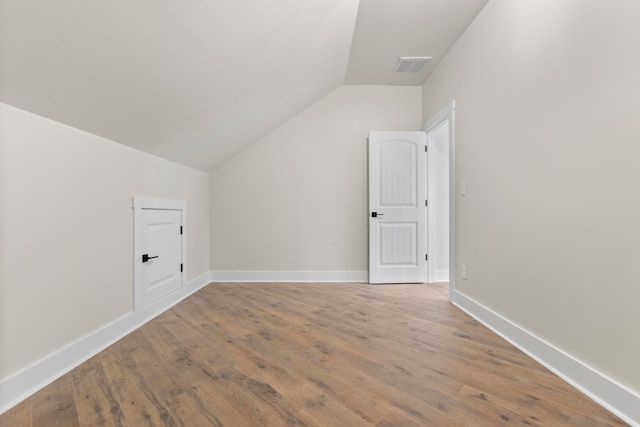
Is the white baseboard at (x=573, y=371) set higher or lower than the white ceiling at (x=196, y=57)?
lower

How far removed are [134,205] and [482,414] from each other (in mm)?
2427

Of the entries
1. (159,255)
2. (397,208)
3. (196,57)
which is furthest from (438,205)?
(159,255)

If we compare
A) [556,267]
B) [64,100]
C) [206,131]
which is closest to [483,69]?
[556,267]

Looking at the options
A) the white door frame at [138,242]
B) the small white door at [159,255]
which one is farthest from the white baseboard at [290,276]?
the white door frame at [138,242]

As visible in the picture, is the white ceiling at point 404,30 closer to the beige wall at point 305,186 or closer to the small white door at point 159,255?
the beige wall at point 305,186

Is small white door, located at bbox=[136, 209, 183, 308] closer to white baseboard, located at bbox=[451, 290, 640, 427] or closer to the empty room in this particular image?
the empty room

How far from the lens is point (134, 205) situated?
2025 mm

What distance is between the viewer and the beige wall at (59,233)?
123 centimetres

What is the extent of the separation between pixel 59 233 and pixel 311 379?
1554 mm

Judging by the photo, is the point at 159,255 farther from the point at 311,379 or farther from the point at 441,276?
the point at 441,276

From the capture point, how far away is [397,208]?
10.8 ft

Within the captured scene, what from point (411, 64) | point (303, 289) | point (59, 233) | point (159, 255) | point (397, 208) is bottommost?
point (303, 289)

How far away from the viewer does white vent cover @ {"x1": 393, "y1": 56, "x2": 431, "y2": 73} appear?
2.83 m

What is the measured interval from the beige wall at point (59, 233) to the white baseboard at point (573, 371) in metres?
2.65
